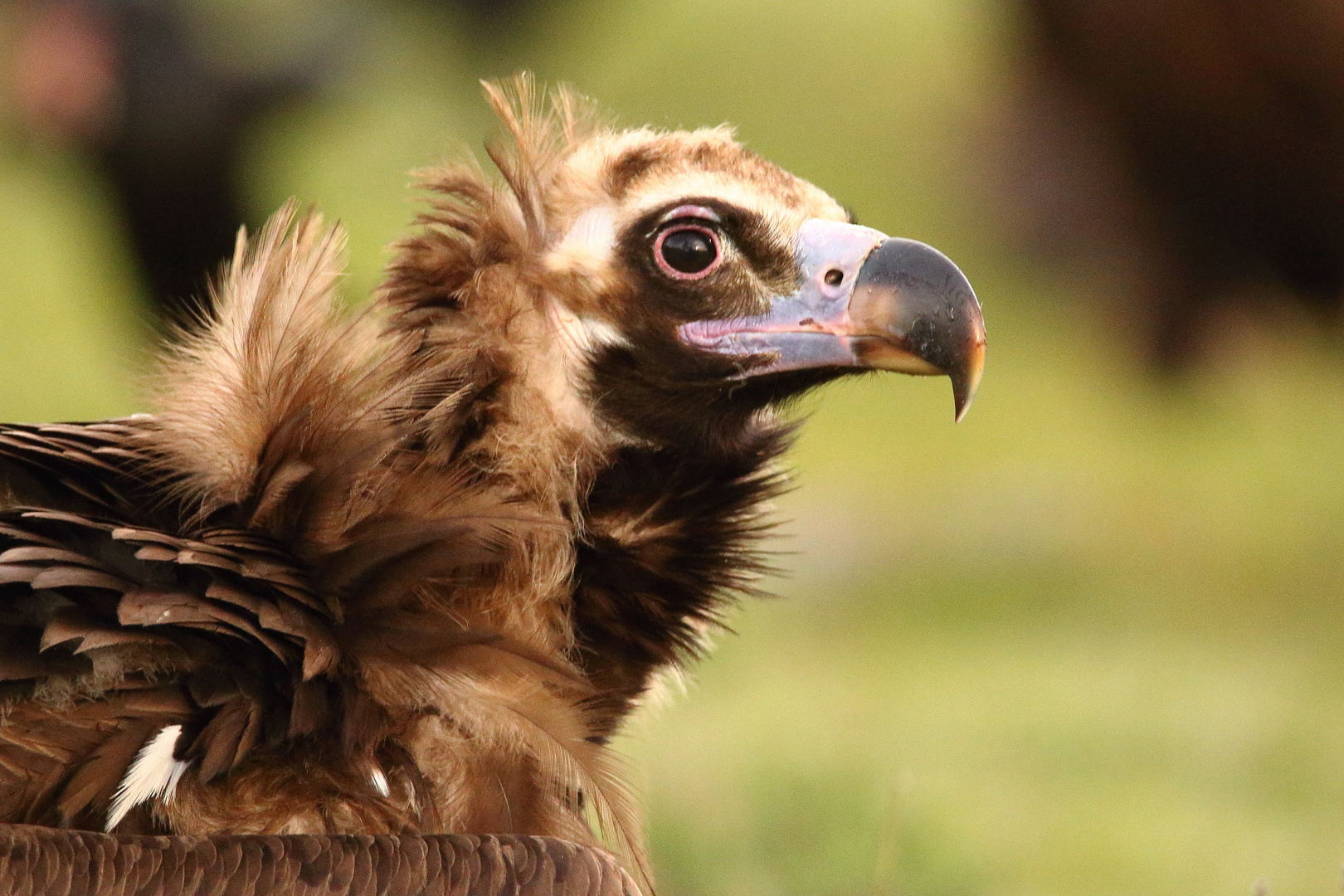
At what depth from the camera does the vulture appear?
7.51ft

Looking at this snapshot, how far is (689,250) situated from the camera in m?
2.86

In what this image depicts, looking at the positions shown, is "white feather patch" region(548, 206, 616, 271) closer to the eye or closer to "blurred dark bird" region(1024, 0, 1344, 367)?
the eye

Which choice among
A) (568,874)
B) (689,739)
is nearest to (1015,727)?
(689,739)

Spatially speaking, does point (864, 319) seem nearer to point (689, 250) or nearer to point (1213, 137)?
point (689, 250)

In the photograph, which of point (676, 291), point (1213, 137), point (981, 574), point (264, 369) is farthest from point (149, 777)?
point (1213, 137)

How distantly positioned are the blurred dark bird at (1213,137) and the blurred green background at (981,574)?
41cm

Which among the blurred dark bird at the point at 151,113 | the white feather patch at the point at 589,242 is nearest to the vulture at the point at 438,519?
the white feather patch at the point at 589,242

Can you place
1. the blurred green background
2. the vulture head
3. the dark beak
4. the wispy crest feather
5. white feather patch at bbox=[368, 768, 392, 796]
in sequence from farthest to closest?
1. the blurred green background
2. the vulture head
3. the dark beak
4. the wispy crest feather
5. white feather patch at bbox=[368, 768, 392, 796]

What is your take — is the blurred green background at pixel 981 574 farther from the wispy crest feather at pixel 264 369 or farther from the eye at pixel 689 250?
the eye at pixel 689 250

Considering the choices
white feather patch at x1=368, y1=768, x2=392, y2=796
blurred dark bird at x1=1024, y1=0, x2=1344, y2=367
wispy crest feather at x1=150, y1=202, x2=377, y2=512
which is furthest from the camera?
blurred dark bird at x1=1024, y1=0, x2=1344, y2=367

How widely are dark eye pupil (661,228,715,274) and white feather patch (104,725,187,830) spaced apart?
43.7 inches

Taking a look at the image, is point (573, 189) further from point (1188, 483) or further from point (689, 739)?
point (1188, 483)

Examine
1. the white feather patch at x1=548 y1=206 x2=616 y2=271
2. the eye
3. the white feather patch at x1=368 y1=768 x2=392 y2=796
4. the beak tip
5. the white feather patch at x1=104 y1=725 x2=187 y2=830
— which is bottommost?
the white feather patch at x1=104 y1=725 x2=187 y2=830

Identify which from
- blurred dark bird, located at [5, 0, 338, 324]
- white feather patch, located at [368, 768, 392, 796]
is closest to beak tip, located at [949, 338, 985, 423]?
white feather patch, located at [368, 768, 392, 796]
